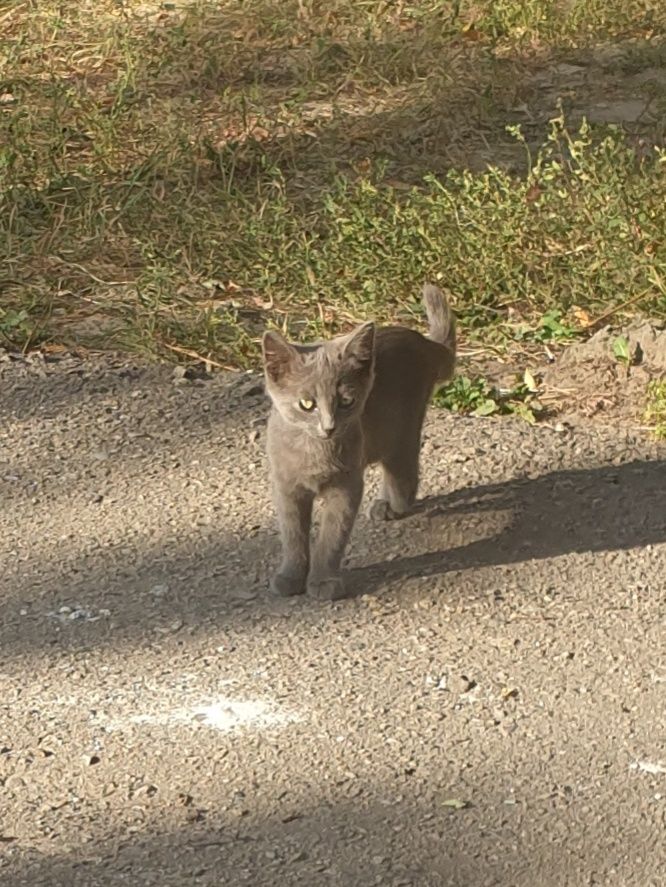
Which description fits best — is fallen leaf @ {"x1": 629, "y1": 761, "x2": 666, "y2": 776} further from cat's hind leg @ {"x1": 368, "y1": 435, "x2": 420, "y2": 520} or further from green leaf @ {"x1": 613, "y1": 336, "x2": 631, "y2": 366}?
green leaf @ {"x1": 613, "y1": 336, "x2": 631, "y2": 366}

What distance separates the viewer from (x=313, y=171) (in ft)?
26.3

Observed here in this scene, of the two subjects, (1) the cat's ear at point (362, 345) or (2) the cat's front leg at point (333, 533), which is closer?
(1) the cat's ear at point (362, 345)

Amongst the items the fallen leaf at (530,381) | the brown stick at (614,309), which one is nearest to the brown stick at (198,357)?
the fallen leaf at (530,381)

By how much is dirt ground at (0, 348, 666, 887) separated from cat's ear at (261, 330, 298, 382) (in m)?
0.66

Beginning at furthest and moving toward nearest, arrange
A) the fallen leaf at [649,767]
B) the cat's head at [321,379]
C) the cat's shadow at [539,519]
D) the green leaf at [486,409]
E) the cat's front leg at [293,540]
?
the green leaf at [486,409] < the cat's shadow at [539,519] < the cat's front leg at [293,540] < the cat's head at [321,379] < the fallen leaf at [649,767]

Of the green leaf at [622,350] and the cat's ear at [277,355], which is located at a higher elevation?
the cat's ear at [277,355]

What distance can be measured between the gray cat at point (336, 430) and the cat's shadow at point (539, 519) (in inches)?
5.6

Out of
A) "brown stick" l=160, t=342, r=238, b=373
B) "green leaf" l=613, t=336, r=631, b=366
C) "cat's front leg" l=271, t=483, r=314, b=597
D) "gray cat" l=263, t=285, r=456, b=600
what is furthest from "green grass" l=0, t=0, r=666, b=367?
"cat's front leg" l=271, t=483, r=314, b=597

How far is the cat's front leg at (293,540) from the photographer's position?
185 inches


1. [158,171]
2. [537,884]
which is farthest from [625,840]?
[158,171]

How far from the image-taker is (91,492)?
17.7 ft

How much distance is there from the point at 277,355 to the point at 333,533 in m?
0.52

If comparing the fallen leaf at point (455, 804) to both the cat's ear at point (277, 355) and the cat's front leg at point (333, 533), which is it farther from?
the cat's ear at point (277, 355)

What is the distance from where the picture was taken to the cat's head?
4.47 meters
